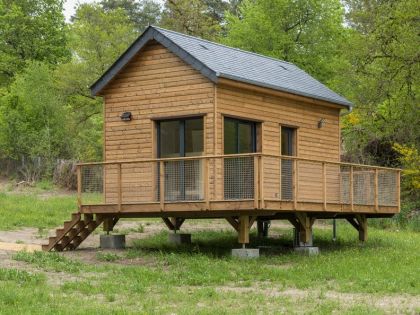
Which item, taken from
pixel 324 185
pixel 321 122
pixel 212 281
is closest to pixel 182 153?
pixel 324 185

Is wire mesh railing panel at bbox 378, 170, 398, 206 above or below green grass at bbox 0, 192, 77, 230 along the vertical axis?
above

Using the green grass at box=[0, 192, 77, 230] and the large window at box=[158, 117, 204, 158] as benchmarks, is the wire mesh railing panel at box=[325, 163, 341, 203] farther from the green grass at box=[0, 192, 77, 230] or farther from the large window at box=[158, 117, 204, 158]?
the green grass at box=[0, 192, 77, 230]

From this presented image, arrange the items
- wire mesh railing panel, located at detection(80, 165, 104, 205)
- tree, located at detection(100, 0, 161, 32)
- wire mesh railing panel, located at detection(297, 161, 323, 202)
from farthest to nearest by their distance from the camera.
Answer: tree, located at detection(100, 0, 161, 32) < wire mesh railing panel, located at detection(80, 165, 104, 205) < wire mesh railing panel, located at detection(297, 161, 323, 202)

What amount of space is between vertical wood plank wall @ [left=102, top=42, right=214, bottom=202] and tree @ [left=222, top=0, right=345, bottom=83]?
2035 centimetres

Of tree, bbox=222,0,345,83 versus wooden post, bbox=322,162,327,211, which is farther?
tree, bbox=222,0,345,83

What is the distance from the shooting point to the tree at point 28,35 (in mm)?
56938

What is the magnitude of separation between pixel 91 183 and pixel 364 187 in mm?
7621

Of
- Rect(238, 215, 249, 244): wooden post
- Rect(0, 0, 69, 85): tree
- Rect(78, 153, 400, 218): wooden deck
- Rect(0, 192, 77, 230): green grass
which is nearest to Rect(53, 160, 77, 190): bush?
Rect(0, 192, 77, 230): green grass

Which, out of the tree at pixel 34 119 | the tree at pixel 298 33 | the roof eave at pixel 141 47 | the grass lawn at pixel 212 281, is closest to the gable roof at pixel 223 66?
the roof eave at pixel 141 47

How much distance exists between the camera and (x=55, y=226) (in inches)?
1100

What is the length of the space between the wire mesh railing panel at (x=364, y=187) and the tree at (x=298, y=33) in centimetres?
1973

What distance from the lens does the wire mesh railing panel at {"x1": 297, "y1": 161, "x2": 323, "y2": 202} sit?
20.3m

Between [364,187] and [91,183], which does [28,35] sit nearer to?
[91,183]

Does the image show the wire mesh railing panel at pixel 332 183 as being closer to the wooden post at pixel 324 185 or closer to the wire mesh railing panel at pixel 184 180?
the wooden post at pixel 324 185
